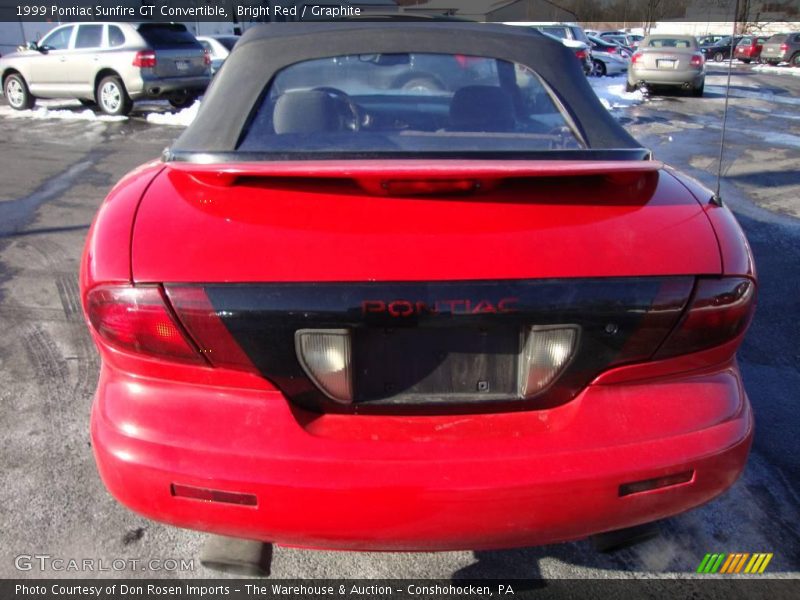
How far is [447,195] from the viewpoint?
5.81ft

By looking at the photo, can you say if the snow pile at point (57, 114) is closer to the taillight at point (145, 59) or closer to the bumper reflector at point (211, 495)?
the taillight at point (145, 59)

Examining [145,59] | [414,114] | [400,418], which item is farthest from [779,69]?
[400,418]

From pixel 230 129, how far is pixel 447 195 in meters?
0.85

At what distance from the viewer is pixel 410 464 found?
1.61m

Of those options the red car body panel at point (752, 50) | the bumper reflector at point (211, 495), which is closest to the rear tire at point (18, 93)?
the bumper reflector at point (211, 495)

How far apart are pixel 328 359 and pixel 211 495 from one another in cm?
44

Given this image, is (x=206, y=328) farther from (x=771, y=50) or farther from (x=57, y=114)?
(x=771, y=50)

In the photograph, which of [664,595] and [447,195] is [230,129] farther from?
[664,595]

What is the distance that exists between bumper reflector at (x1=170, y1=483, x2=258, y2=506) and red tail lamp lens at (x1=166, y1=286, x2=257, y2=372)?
303mm

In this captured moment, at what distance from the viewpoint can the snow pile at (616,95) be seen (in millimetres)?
14827

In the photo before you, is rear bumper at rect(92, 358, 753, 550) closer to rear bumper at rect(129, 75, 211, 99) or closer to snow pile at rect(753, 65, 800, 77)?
rear bumper at rect(129, 75, 211, 99)

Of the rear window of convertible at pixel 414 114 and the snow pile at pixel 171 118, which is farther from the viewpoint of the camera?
the snow pile at pixel 171 118

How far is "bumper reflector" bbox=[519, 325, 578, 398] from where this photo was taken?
5.41ft

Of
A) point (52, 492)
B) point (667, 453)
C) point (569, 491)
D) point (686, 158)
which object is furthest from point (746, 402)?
point (686, 158)
